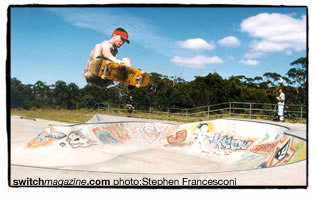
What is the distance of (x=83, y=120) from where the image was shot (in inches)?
686

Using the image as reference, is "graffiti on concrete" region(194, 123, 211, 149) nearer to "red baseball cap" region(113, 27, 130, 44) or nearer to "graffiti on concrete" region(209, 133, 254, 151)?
"graffiti on concrete" region(209, 133, 254, 151)

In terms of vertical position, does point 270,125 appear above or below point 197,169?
above

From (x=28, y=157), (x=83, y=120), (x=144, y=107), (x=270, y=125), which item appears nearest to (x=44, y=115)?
(x=83, y=120)

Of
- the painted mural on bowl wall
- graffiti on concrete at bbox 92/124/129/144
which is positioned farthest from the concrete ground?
graffiti on concrete at bbox 92/124/129/144

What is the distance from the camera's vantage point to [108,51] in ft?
42.2

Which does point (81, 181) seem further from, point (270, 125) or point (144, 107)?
point (144, 107)

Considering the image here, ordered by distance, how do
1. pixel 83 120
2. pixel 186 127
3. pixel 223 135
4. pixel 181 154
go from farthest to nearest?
pixel 83 120, pixel 186 127, pixel 223 135, pixel 181 154

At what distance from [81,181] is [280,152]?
18.0ft

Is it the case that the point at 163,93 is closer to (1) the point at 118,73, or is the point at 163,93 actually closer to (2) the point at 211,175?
(1) the point at 118,73

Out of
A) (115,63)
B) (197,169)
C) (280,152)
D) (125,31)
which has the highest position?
(125,31)

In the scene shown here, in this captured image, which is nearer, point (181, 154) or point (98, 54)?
point (181, 154)

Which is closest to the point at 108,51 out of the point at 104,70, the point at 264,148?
the point at 104,70

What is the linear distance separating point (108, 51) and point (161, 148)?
Result: 5.01 meters

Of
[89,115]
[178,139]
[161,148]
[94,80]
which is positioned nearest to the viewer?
[161,148]
